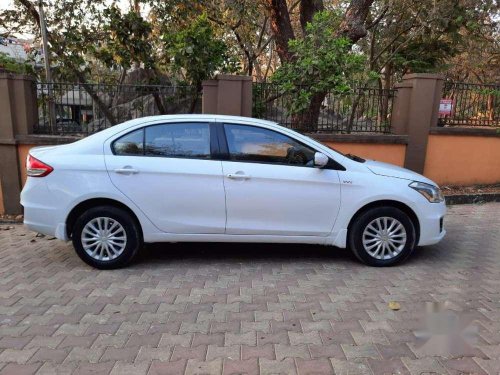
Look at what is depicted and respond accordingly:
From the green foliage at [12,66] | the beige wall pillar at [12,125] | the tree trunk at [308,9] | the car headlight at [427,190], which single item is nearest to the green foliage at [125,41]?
the green foliage at [12,66]

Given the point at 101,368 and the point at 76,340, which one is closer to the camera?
the point at 101,368

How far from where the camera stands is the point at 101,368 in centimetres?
279

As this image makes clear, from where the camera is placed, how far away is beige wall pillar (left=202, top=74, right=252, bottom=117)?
7.20 metres

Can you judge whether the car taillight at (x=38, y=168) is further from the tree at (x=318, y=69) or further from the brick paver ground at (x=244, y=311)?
the tree at (x=318, y=69)

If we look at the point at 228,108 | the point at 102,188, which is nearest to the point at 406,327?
the point at 102,188

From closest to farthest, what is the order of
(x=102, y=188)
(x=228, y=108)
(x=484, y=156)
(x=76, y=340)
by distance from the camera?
(x=76, y=340), (x=102, y=188), (x=228, y=108), (x=484, y=156)

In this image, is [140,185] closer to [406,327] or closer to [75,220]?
[75,220]

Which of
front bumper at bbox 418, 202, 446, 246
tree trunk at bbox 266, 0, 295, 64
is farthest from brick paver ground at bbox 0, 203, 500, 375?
tree trunk at bbox 266, 0, 295, 64

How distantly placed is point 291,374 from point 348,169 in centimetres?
245

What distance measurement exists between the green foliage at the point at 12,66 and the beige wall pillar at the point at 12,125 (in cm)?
127

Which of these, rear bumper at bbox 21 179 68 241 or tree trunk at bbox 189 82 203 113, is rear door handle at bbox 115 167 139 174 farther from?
tree trunk at bbox 189 82 203 113

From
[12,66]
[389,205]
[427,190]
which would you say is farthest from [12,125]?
[427,190]

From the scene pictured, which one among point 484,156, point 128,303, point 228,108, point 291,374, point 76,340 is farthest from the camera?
point 484,156

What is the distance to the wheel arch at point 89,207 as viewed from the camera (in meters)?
4.54
